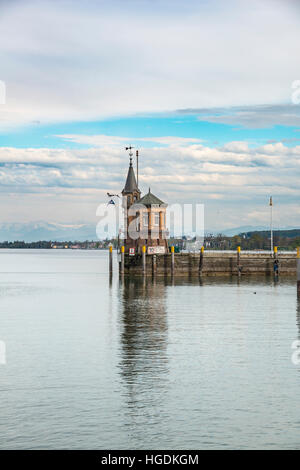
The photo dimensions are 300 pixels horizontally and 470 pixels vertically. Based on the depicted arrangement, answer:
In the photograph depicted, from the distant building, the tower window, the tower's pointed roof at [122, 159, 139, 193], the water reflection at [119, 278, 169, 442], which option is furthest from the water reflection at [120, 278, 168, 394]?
the tower's pointed roof at [122, 159, 139, 193]

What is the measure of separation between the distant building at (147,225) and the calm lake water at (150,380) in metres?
38.0

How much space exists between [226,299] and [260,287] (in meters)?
16.9

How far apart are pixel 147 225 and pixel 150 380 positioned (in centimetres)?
6258

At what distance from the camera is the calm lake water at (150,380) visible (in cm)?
1684

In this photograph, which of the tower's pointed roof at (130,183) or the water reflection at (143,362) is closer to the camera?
the water reflection at (143,362)

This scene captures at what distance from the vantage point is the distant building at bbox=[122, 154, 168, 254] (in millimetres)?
84062

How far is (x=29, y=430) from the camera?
17062mm

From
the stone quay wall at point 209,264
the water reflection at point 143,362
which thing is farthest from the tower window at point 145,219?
the water reflection at point 143,362

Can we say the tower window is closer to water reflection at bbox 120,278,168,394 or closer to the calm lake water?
water reflection at bbox 120,278,168,394

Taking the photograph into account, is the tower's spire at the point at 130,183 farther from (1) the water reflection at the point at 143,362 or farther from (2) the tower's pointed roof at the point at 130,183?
(1) the water reflection at the point at 143,362

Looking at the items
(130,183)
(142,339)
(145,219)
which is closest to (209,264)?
(145,219)

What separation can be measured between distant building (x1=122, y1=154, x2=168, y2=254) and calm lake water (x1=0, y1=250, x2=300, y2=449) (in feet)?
125

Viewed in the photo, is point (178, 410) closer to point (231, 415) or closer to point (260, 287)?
point (231, 415)

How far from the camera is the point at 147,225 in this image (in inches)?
3337
